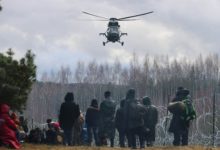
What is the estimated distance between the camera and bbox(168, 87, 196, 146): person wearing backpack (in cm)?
1700

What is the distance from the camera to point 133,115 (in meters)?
17.0

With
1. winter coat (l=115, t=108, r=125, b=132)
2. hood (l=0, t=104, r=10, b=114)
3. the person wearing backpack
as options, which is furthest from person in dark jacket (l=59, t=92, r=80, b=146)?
the person wearing backpack

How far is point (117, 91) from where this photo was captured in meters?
37.6

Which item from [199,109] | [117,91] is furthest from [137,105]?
[117,91]

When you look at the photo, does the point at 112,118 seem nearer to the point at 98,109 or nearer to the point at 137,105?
the point at 98,109

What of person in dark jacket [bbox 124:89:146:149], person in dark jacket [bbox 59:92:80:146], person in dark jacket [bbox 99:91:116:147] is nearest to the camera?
person in dark jacket [bbox 124:89:146:149]

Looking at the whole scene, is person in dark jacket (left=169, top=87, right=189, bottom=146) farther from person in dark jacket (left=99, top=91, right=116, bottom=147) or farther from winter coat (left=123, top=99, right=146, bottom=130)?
person in dark jacket (left=99, top=91, right=116, bottom=147)

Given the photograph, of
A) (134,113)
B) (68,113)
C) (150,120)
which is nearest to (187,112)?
(150,120)

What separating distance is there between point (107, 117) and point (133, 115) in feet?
5.82

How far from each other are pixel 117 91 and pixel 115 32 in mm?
5516

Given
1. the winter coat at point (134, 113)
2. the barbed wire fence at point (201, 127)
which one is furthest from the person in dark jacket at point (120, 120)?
the barbed wire fence at point (201, 127)

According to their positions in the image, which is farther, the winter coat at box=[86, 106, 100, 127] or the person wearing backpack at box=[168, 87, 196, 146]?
the winter coat at box=[86, 106, 100, 127]

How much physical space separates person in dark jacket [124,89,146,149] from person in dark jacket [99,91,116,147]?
3.94 ft

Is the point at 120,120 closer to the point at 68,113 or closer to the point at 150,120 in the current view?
the point at 150,120
